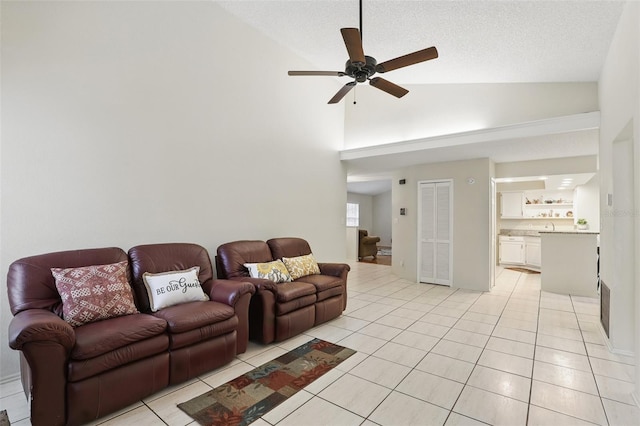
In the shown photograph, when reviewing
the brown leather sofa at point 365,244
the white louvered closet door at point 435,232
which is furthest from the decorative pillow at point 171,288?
the brown leather sofa at point 365,244

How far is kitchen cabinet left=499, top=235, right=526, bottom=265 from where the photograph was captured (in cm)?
816

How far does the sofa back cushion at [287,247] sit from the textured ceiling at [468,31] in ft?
9.46

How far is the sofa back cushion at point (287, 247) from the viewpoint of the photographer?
163 inches

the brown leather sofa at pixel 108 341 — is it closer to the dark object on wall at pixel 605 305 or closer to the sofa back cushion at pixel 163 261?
the sofa back cushion at pixel 163 261

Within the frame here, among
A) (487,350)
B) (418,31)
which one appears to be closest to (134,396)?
(487,350)

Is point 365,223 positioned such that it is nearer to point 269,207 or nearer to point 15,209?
point 269,207

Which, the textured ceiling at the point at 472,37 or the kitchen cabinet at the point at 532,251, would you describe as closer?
the textured ceiling at the point at 472,37

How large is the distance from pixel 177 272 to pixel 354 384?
6.13 feet

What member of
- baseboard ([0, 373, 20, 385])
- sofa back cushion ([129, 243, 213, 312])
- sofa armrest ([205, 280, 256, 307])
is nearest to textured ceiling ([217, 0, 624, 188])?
sofa back cushion ([129, 243, 213, 312])

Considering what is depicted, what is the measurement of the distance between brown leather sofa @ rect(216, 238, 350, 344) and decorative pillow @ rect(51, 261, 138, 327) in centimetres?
112

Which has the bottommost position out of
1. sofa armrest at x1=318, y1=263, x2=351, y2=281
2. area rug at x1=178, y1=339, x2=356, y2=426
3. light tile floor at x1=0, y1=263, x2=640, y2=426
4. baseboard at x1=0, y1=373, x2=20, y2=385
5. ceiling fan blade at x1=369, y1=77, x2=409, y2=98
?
area rug at x1=178, y1=339, x2=356, y2=426

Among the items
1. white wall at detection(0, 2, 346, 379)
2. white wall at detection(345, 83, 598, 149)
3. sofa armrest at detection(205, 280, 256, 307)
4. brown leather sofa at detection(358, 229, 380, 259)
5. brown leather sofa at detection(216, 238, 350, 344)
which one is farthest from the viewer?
brown leather sofa at detection(358, 229, 380, 259)

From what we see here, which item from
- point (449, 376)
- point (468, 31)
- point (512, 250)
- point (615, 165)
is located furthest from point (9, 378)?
point (512, 250)

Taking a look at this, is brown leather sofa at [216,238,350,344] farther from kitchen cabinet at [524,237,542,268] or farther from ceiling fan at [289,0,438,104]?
kitchen cabinet at [524,237,542,268]
